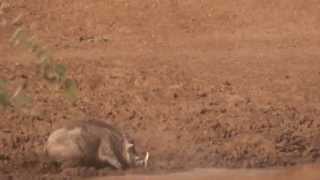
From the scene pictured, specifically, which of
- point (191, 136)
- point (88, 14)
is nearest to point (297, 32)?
point (88, 14)

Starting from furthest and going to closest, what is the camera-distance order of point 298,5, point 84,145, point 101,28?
point 298,5 → point 101,28 → point 84,145

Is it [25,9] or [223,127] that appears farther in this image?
[25,9]

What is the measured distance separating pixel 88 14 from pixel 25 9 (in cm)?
96

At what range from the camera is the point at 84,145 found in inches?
324

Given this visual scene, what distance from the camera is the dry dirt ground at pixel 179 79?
30.3 feet

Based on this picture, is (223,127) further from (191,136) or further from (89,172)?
(89,172)

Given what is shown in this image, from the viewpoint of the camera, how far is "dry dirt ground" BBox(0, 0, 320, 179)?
923 cm

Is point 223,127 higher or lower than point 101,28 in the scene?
lower

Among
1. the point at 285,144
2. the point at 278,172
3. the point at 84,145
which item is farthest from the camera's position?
the point at 285,144

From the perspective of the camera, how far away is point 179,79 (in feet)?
35.4

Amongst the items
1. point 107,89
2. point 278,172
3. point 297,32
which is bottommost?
point 278,172

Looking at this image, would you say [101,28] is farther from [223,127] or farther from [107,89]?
[223,127]

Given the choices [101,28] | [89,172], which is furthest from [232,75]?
[89,172]

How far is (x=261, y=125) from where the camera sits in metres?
9.76
